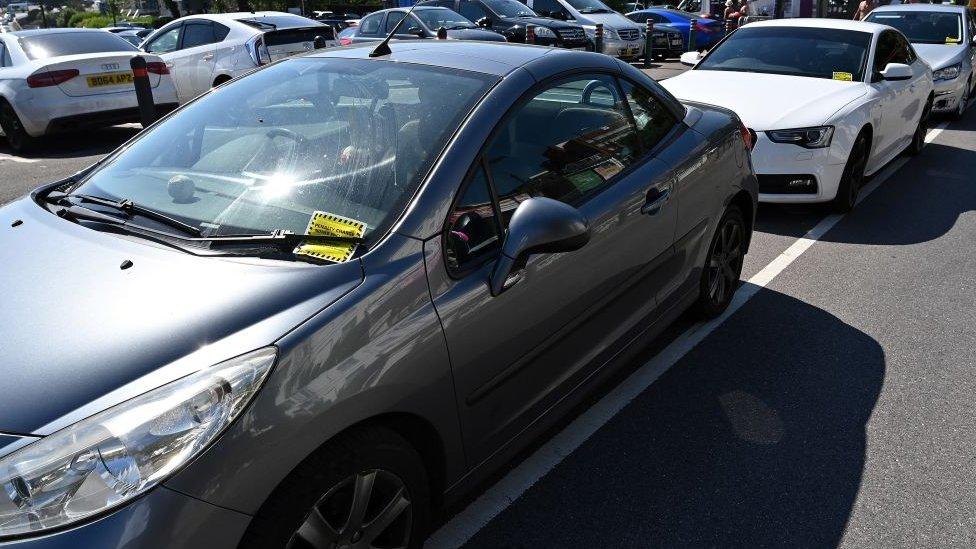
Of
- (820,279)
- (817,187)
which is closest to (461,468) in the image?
(820,279)

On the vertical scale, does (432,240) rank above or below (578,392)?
above

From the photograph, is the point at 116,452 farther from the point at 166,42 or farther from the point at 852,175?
the point at 166,42

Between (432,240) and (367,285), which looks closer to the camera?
(367,285)

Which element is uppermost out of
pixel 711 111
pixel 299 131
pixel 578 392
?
pixel 299 131

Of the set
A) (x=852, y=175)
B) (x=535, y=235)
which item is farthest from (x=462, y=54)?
(x=852, y=175)

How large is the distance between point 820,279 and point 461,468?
3492mm

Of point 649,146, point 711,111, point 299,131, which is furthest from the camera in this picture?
point 711,111

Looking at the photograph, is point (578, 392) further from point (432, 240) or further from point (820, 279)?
point (820, 279)

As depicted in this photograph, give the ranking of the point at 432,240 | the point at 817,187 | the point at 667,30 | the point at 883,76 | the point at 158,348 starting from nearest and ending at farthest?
the point at 158,348 → the point at 432,240 → the point at 817,187 → the point at 883,76 → the point at 667,30

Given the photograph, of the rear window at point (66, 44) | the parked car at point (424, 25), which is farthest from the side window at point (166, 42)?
the parked car at point (424, 25)

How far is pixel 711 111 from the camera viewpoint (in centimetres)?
423

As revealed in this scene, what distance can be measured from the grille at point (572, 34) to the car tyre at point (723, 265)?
483 inches

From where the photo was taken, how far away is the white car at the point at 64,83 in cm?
905

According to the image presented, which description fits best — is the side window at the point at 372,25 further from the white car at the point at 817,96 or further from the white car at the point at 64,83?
the white car at the point at 817,96
